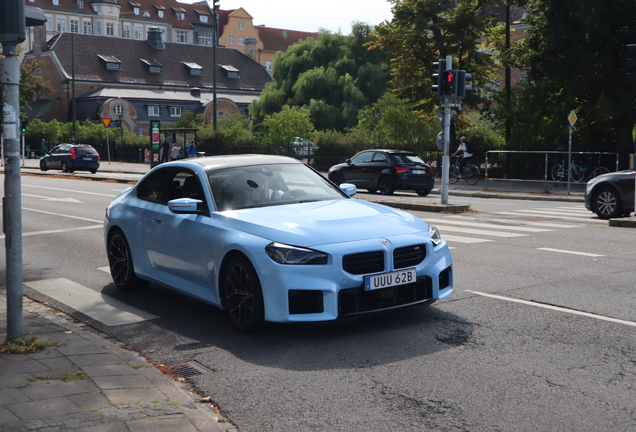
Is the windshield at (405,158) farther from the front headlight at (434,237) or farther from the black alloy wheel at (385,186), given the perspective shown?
the front headlight at (434,237)

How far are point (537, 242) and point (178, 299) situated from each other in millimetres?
6252

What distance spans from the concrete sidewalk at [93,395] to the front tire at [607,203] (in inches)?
511

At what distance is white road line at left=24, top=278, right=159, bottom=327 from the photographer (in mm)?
7138

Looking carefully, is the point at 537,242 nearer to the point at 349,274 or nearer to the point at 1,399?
the point at 349,274

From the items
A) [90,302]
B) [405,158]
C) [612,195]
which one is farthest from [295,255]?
[405,158]

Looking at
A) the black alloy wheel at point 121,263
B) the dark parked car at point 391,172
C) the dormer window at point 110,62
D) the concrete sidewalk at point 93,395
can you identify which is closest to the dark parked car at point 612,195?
the dark parked car at point 391,172

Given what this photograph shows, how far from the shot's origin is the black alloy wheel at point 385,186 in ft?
79.8

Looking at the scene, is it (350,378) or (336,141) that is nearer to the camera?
(350,378)

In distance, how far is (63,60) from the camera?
85375 mm

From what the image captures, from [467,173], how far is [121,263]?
24179mm

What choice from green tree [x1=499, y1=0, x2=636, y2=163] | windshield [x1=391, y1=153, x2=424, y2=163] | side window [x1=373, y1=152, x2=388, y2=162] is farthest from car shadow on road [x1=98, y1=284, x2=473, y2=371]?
green tree [x1=499, y1=0, x2=636, y2=163]

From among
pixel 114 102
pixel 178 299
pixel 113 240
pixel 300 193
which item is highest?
pixel 114 102

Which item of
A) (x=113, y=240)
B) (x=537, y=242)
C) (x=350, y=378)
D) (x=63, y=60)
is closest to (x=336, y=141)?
(x=537, y=242)

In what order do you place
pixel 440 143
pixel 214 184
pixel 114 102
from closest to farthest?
pixel 214 184 < pixel 440 143 < pixel 114 102
